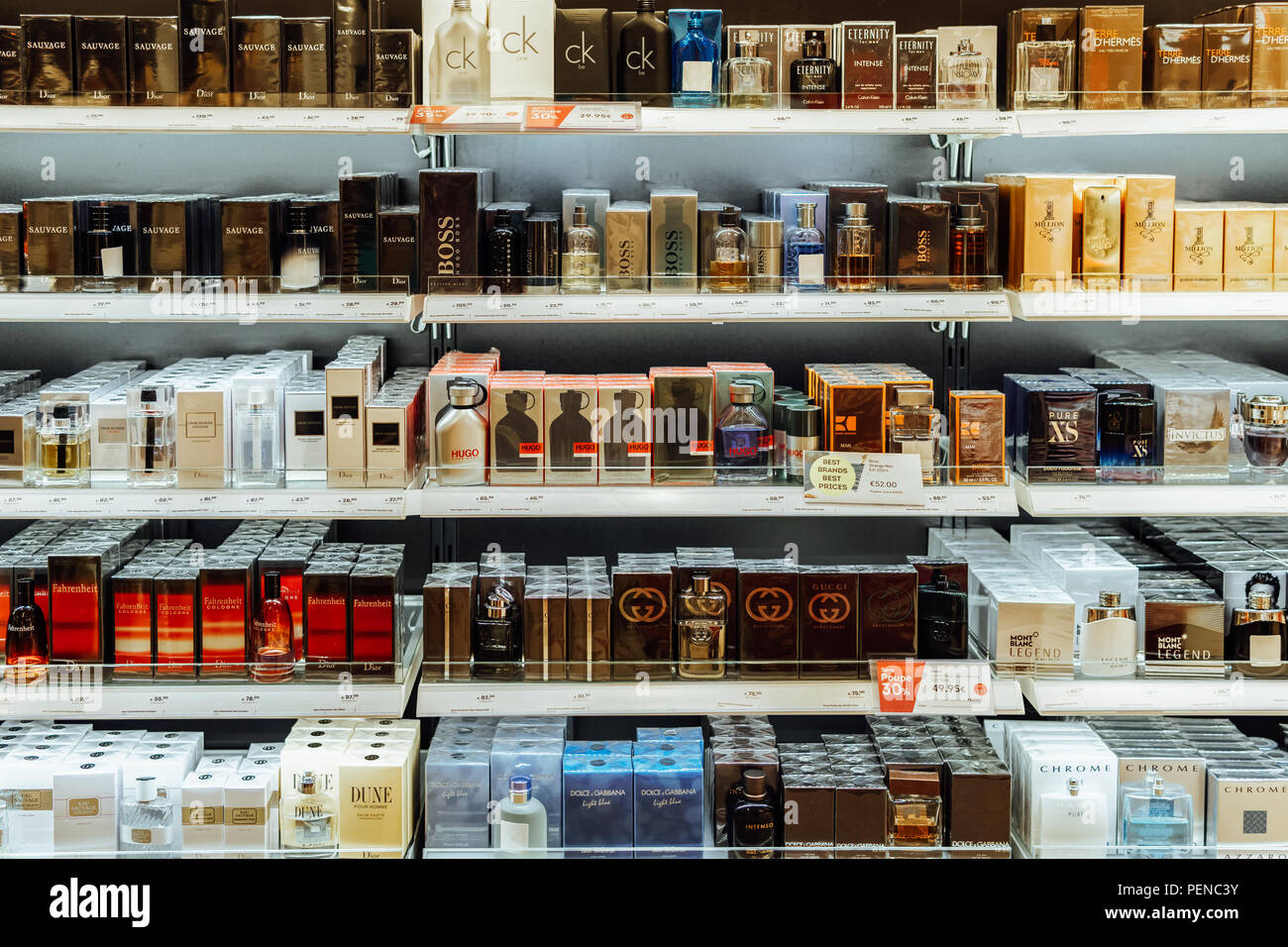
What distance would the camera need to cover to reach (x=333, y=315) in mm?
2957

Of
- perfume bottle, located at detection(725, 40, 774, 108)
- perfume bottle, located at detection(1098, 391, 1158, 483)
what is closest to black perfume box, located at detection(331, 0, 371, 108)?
perfume bottle, located at detection(725, 40, 774, 108)

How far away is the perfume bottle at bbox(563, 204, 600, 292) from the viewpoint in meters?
3.07

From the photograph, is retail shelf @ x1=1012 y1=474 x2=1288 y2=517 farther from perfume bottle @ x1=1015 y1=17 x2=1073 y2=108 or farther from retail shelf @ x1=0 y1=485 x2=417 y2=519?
retail shelf @ x1=0 y1=485 x2=417 y2=519

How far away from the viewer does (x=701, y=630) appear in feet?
9.93

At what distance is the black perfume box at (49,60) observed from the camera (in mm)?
2969

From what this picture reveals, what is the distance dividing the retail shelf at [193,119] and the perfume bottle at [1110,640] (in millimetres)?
1942

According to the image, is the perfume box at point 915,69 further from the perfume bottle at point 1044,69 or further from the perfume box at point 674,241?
the perfume box at point 674,241

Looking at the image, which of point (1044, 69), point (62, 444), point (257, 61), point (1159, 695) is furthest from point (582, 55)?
point (1159, 695)

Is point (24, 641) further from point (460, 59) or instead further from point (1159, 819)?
point (1159, 819)

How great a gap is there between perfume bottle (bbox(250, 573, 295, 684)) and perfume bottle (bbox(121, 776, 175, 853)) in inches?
13.9
